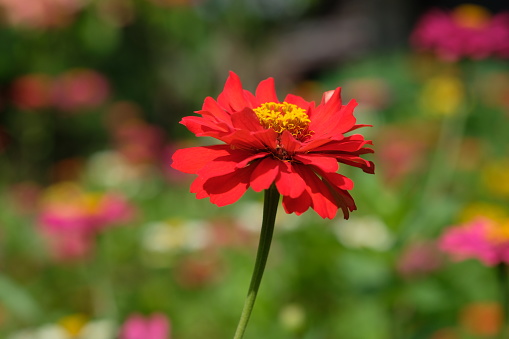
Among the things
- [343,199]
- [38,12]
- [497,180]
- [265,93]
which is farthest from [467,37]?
[38,12]

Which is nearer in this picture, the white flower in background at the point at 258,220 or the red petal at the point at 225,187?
the red petal at the point at 225,187

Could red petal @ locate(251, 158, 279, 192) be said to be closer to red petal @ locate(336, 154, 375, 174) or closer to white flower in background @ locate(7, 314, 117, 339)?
red petal @ locate(336, 154, 375, 174)

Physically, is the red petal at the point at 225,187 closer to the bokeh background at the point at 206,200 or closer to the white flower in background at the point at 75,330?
the bokeh background at the point at 206,200

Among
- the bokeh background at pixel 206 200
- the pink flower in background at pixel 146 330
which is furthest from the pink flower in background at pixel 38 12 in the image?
the pink flower in background at pixel 146 330

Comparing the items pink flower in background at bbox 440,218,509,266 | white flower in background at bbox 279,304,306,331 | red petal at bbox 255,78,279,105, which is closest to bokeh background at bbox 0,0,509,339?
white flower in background at bbox 279,304,306,331

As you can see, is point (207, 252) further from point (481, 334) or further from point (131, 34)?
point (131, 34)
